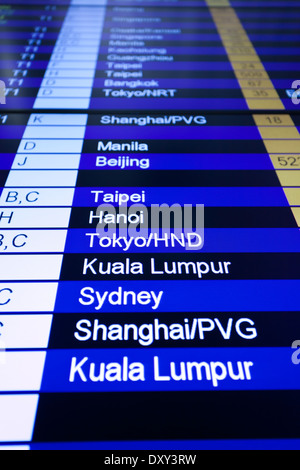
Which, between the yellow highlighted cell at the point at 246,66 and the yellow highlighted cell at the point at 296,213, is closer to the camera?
the yellow highlighted cell at the point at 296,213

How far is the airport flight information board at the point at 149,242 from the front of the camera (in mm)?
1063

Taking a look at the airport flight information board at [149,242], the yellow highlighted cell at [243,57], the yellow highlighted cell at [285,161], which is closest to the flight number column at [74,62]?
the airport flight information board at [149,242]

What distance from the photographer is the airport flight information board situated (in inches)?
41.9

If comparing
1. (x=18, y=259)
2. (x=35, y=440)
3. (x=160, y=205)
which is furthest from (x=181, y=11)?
(x=35, y=440)

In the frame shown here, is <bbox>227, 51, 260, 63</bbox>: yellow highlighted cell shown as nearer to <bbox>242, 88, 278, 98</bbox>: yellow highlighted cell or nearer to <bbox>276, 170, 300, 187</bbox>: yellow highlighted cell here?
<bbox>242, 88, 278, 98</bbox>: yellow highlighted cell

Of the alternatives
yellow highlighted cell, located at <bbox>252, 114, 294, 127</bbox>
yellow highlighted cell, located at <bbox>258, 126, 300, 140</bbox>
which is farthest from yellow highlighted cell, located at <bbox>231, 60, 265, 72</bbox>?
yellow highlighted cell, located at <bbox>258, 126, 300, 140</bbox>

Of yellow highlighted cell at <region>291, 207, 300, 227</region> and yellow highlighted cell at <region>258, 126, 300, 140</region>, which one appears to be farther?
yellow highlighted cell at <region>258, 126, 300, 140</region>

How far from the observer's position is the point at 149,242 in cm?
141

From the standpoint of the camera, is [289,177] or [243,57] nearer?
[289,177]

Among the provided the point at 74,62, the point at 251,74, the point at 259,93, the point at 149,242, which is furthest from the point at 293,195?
the point at 74,62

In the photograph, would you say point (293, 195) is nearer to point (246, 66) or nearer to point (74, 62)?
point (246, 66)

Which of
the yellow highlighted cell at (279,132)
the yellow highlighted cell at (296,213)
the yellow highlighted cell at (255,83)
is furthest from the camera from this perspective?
the yellow highlighted cell at (255,83)

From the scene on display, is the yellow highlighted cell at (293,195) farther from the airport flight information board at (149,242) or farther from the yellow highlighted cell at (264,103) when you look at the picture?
the yellow highlighted cell at (264,103)
